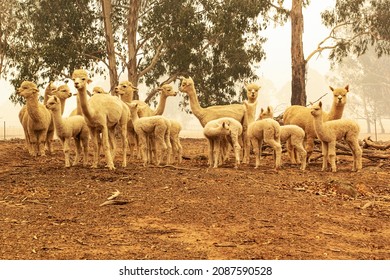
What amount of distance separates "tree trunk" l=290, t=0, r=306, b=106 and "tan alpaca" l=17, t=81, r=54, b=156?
40.4ft

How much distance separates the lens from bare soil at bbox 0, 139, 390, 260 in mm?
6156

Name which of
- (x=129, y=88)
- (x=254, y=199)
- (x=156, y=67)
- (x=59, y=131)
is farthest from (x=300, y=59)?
→ (x=254, y=199)

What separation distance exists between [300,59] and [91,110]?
15.4 m

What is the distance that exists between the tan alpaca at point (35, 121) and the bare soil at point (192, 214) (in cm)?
264

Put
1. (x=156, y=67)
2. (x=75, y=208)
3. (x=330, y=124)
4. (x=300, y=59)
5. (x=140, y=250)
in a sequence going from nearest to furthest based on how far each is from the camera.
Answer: (x=140, y=250), (x=75, y=208), (x=330, y=124), (x=300, y=59), (x=156, y=67)

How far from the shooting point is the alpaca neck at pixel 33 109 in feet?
45.9

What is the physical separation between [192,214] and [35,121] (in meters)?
7.94

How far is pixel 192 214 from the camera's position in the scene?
767 centimetres

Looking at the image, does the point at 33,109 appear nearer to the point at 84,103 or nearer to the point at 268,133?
the point at 84,103

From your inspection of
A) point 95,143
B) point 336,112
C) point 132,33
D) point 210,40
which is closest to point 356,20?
point 210,40

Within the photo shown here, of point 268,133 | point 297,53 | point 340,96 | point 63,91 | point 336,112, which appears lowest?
point 268,133

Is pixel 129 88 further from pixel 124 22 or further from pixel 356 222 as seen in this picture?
pixel 124 22

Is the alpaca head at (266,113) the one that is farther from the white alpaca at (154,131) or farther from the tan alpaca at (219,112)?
the white alpaca at (154,131)

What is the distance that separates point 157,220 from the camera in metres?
7.38
